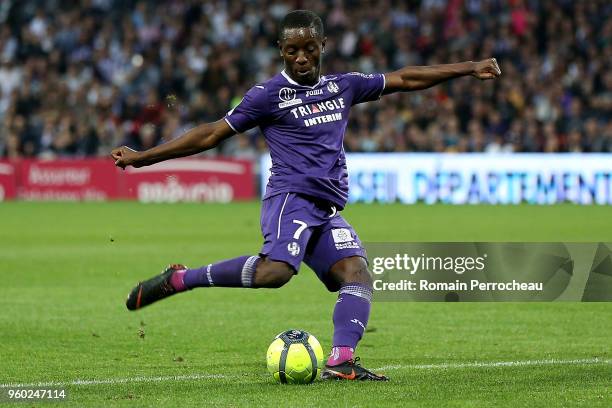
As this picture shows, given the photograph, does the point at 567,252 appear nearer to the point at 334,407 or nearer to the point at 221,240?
the point at 334,407

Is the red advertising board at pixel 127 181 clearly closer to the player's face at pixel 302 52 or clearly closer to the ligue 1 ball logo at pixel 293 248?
the player's face at pixel 302 52

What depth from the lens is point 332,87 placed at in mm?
7492

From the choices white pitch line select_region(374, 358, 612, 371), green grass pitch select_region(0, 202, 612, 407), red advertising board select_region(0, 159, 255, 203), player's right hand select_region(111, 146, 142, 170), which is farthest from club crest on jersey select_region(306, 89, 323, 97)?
red advertising board select_region(0, 159, 255, 203)

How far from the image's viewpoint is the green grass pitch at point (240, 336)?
6934mm

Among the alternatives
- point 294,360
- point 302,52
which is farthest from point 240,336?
point 302,52

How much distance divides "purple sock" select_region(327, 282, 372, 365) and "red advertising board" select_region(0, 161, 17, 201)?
71.6 ft

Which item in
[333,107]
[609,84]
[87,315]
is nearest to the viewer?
[333,107]

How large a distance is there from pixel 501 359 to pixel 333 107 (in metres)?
2.14

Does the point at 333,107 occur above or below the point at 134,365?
above

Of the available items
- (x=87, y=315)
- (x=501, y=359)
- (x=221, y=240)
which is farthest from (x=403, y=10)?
(x=501, y=359)

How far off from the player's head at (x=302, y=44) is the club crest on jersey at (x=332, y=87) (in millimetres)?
149

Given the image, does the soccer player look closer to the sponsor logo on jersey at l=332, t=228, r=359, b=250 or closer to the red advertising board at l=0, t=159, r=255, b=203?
the sponsor logo on jersey at l=332, t=228, r=359, b=250

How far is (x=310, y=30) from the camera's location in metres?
7.21

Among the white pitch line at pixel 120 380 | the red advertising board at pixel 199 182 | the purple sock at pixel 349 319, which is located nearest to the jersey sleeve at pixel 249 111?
the purple sock at pixel 349 319
